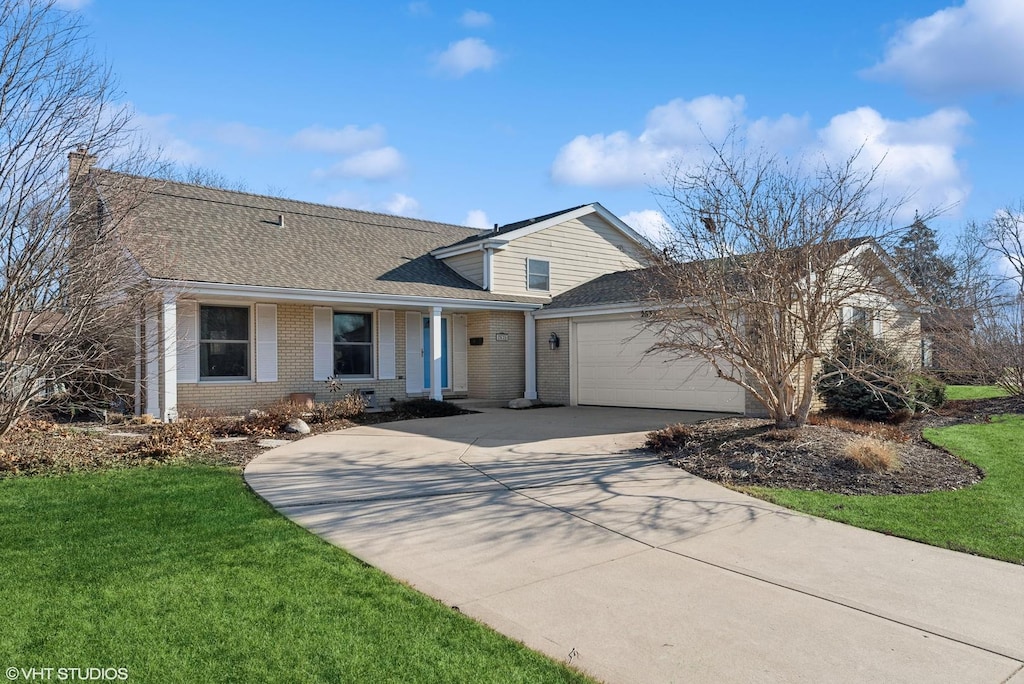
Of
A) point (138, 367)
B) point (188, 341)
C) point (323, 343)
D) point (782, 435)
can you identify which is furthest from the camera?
point (323, 343)

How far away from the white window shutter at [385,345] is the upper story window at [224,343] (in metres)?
3.01

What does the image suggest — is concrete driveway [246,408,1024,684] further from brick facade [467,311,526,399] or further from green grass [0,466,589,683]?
brick facade [467,311,526,399]

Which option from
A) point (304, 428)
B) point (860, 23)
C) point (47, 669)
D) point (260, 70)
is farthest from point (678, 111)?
point (47, 669)

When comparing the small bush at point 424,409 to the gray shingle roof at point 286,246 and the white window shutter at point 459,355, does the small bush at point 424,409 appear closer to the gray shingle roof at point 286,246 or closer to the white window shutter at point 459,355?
the white window shutter at point 459,355

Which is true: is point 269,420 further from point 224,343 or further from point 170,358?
point 224,343

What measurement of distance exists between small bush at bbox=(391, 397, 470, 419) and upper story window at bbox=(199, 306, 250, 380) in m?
3.38

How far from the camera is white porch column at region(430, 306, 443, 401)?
15.6 m

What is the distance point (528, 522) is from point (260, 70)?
9.98 meters

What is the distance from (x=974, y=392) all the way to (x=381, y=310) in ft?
53.3

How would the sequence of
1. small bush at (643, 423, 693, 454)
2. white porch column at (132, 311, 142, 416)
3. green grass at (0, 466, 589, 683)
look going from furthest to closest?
white porch column at (132, 311, 142, 416)
small bush at (643, 423, 693, 454)
green grass at (0, 466, 589, 683)

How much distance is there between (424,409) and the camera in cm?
1448

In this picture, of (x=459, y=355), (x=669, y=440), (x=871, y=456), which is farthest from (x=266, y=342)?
(x=871, y=456)

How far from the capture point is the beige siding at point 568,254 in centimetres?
1788

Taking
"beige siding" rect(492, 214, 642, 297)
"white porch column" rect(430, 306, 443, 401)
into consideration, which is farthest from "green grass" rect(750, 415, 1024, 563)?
"beige siding" rect(492, 214, 642, 297)
